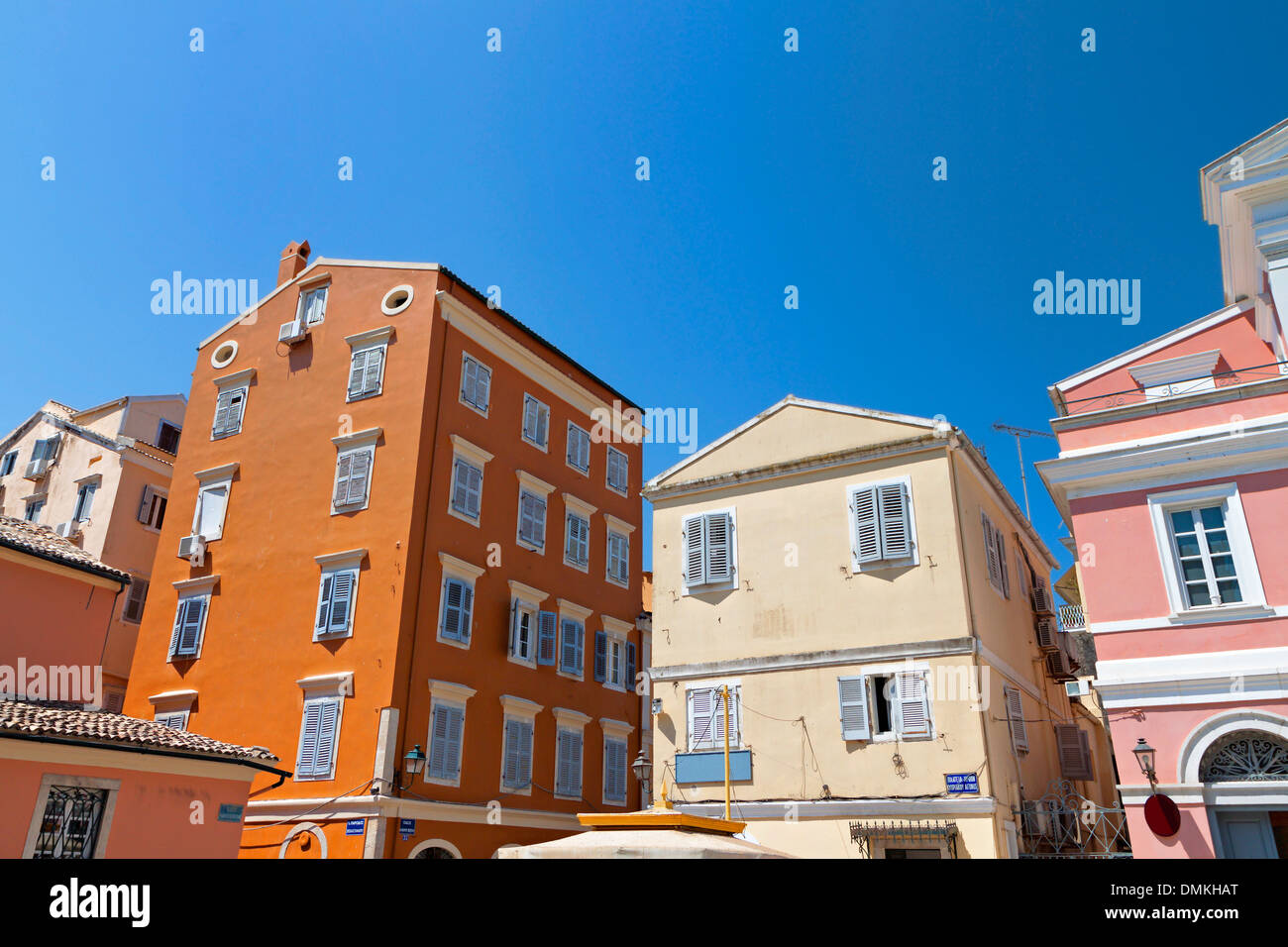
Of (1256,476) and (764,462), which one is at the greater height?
(764,462)

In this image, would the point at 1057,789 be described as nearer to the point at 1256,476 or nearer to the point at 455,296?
the point at 1256,476

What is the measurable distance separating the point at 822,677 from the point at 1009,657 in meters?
4.90

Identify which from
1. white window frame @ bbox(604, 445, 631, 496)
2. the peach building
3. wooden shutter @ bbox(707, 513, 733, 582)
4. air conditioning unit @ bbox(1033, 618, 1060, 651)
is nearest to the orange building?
white window frame @ bbox(604, 445, 631, 496)

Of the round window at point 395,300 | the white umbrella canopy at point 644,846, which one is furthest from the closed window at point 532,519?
the white umbrella canopy at point 644,846

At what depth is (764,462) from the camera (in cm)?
2177

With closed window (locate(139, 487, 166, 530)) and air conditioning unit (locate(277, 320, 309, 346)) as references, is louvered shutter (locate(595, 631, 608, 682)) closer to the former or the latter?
air conditioning unit (locate(277, 320, 309, 346))

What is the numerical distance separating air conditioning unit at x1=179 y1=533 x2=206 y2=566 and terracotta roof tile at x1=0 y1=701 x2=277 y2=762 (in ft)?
24.4

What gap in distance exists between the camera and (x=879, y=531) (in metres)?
19.6

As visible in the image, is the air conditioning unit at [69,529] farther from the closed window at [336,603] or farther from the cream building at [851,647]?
the cream building at [851,647]

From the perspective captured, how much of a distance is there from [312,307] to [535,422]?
7.86m

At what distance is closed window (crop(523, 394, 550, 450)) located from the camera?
29453mm

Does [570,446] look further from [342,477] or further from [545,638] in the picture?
[342,477]

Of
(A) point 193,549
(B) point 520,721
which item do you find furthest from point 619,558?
(A) point 193,549
